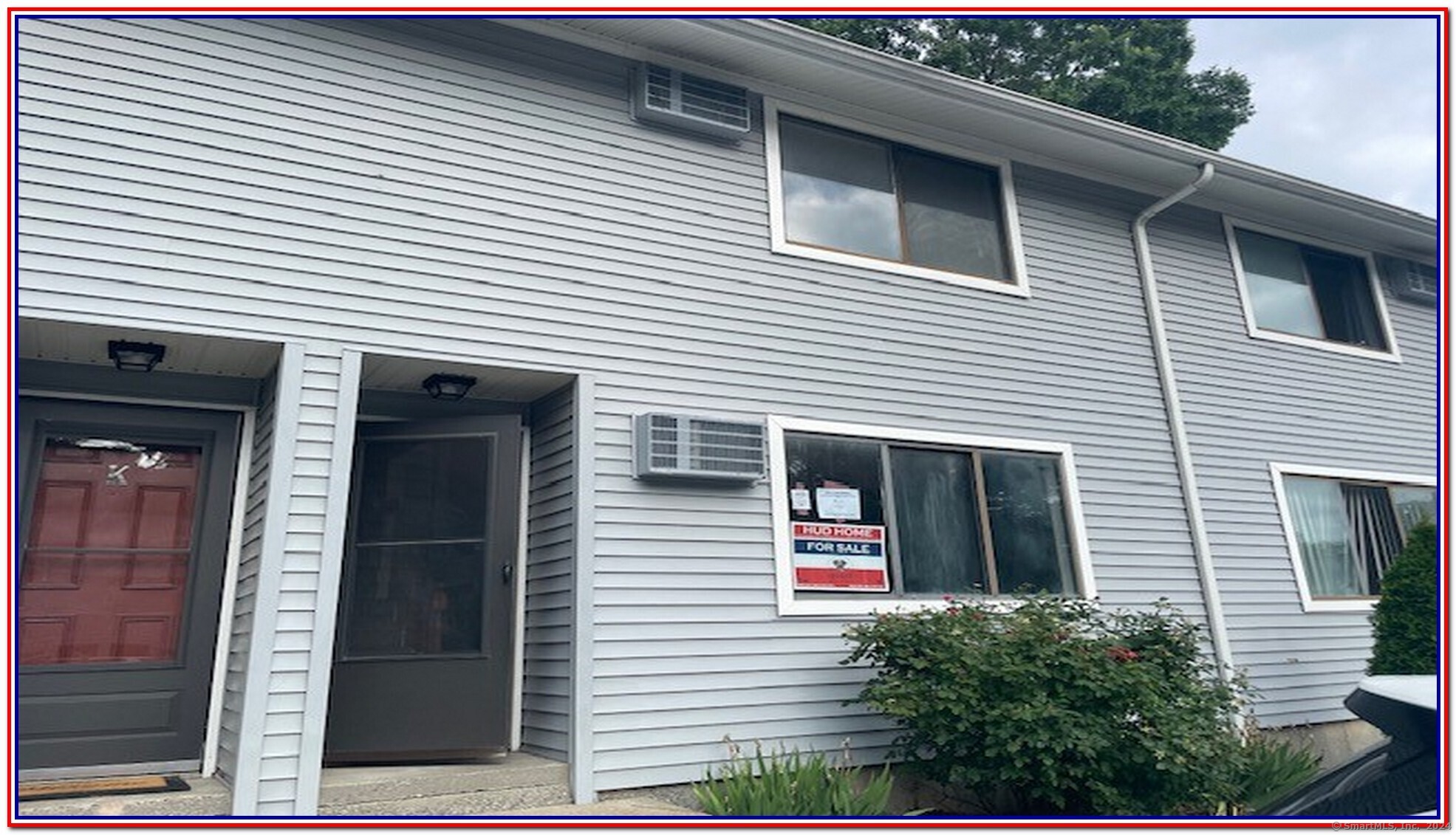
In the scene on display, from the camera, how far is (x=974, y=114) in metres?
6.77

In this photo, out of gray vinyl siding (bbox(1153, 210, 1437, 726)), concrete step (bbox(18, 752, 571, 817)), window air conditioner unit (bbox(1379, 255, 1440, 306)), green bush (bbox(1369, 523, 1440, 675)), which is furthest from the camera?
window air conditioner unit (bbox(1379, 255, 1440, 306))

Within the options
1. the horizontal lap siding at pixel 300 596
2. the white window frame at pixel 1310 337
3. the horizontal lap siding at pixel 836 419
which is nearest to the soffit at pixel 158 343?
the horizontal lap siding at pixel 300 596

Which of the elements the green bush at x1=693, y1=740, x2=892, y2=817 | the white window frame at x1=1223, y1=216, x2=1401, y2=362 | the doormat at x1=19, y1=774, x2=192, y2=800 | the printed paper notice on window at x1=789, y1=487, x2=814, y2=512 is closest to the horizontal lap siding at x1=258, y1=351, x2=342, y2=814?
the doormat at x1=19, y1=774, x2=192, y2=800

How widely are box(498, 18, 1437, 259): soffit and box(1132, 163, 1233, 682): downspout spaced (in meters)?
0.26

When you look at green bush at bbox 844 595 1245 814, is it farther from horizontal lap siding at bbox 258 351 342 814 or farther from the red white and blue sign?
horizontal lap siding at bbox 258 351 342 814

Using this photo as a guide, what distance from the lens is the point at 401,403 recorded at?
5.38 meters

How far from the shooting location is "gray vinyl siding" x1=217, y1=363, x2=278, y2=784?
4.18 meters

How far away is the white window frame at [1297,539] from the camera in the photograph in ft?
24.6

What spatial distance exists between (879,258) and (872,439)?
1.43 m

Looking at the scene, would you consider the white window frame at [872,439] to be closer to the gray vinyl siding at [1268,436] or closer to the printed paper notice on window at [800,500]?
the printed paper notice on window at [800,500]

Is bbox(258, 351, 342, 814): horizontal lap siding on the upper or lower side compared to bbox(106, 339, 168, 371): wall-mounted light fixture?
lower

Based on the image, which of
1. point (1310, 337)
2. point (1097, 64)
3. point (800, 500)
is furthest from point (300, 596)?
point (1097, 64)

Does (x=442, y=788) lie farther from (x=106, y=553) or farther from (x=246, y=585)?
(x=106, y=553)
